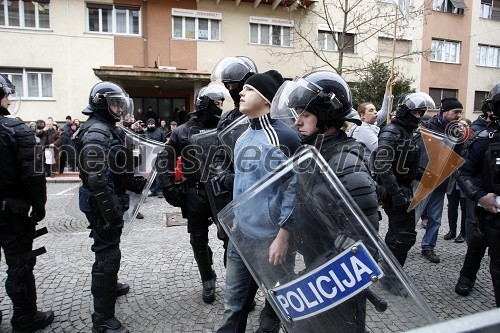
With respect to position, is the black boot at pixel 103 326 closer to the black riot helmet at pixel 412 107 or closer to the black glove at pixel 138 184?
the black glove at pixel 138 184

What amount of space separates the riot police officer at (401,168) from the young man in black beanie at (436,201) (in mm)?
992

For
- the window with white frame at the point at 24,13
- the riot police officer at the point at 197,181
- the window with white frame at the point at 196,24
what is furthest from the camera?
the window with white frame at the point at 196,24

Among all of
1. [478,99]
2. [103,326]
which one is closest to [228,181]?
[103,326]

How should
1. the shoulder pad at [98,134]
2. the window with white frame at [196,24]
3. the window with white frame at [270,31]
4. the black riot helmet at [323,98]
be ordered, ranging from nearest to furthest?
the black riot helmet at [323,98] < the shoulder pad at [98,134] < the window with white frame at [196,24] < the window with white frame at [270,31]

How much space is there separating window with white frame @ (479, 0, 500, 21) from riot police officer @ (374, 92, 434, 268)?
21448 mm

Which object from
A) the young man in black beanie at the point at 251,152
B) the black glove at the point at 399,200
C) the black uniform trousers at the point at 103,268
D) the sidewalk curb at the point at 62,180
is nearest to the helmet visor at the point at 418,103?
the black glove at the point at 399,200

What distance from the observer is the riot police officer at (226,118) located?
2.88 m

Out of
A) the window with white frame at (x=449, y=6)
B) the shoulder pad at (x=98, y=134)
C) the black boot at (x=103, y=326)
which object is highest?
the window with white frame at (x=449, y=6)

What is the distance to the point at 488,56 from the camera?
20.5 metres

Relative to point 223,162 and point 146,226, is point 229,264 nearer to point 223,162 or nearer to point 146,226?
point 223,162

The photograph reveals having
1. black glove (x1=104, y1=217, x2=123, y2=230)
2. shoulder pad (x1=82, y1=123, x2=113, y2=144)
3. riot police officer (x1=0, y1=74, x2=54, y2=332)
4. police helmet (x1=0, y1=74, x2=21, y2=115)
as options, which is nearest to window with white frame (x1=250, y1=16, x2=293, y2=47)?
police helmet (x1=0, y1=74, x2=21, y2=115)

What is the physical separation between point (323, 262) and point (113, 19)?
16578mm

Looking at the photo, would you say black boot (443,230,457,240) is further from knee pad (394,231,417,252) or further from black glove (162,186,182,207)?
black glove (162,186,182,207)

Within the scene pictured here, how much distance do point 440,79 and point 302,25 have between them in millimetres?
8341
